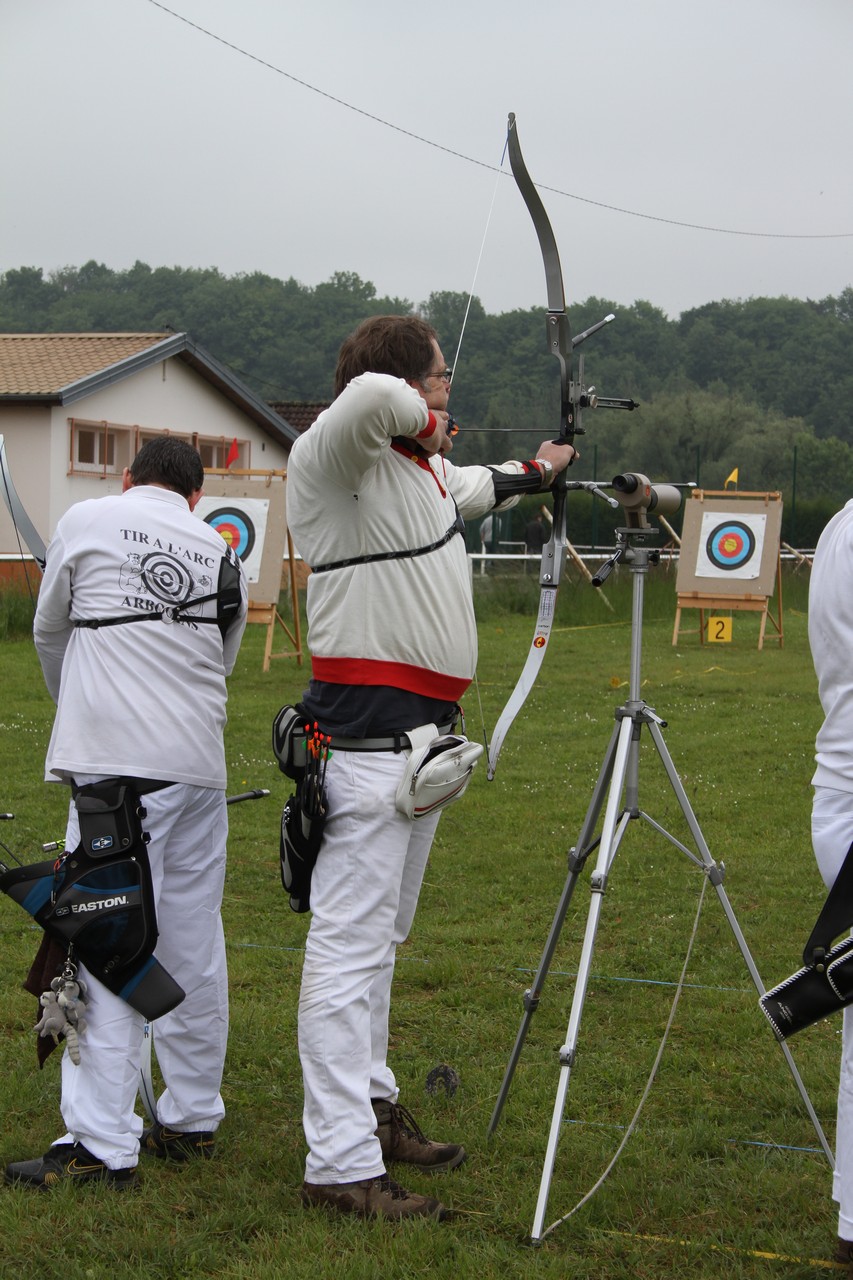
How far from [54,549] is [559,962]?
221 centimetres

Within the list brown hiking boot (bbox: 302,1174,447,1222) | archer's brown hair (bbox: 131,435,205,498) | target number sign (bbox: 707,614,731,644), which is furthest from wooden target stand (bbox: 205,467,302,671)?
brown hiking boot (bbox: 302,1174,447,1222)

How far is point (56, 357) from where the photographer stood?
23.7m

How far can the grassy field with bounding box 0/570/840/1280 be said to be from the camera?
98.3 inches

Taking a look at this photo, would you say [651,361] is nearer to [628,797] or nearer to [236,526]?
[236,526]

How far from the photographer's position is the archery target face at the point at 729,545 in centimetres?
1362

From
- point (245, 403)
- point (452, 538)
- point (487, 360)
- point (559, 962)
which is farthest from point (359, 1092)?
point (245, 403)

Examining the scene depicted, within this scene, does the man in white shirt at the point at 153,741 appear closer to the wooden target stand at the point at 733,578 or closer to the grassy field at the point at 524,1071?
the grassy field at the point at 524,1071

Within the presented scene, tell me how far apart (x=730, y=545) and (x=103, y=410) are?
1283cm

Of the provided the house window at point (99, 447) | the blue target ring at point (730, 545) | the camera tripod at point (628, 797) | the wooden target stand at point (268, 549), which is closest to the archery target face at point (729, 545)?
the blue target ring at point (730, 545)

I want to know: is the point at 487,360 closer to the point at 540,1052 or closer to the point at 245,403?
the point at 540,1052

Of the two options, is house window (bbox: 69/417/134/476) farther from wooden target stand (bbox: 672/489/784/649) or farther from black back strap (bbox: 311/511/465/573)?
black back strap (bbox: 311/511/465/573)

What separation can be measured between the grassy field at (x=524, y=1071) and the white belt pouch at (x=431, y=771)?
0.80m

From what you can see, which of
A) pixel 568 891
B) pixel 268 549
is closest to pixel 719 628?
pixel 268 549

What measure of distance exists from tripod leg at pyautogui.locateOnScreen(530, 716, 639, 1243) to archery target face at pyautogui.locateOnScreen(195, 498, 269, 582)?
8.75 meters
